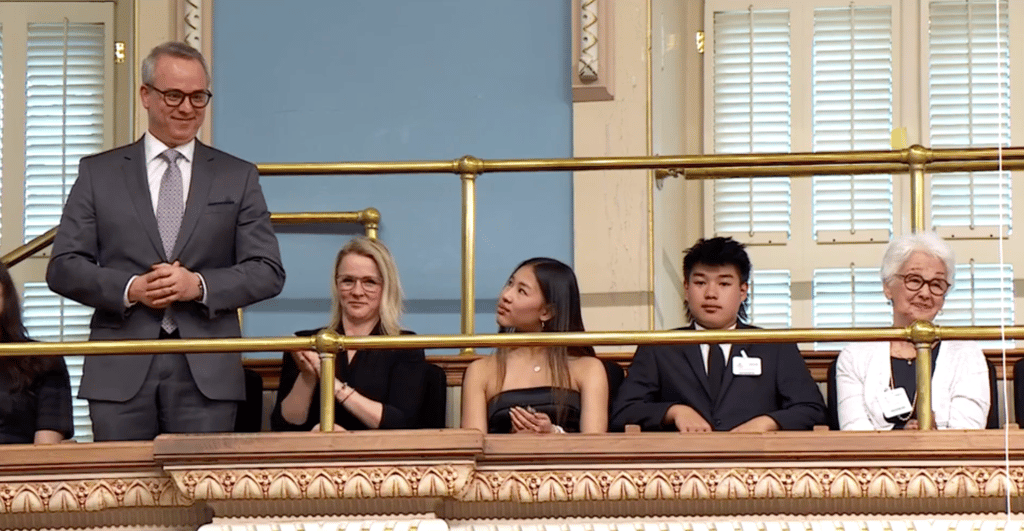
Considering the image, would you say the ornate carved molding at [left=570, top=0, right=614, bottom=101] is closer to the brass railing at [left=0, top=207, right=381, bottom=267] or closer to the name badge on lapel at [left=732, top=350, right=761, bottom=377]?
the brass railing at [left=0, top=207, right=381, bottom=267]

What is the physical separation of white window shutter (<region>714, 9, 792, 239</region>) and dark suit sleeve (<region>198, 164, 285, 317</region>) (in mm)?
2627

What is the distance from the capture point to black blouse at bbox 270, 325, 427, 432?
17.9 feet

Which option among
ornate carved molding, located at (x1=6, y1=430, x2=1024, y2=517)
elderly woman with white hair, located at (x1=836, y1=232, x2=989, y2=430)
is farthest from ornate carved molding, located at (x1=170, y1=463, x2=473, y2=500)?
elderly woman with white hair, located at (x1=836, y1=232, x2=989, y2=430)

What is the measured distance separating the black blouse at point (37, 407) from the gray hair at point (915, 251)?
7.53ft

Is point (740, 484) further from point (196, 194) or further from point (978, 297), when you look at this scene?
point (978, 297)

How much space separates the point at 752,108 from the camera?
778cm

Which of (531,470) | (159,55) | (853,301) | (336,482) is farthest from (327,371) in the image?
(853,301)

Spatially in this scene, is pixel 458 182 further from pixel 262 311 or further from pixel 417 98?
pixel 262 311

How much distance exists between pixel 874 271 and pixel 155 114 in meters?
3.12

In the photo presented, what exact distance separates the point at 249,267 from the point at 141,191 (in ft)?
1.30

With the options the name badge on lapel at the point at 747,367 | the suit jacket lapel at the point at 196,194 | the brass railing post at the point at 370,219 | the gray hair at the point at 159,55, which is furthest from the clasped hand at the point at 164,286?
the brass railing post at the point at 370,219

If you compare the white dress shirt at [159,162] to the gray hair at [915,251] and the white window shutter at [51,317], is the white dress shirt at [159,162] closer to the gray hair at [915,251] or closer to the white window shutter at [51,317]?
the gray hair at [915,251]

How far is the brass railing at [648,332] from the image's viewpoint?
4.90 m

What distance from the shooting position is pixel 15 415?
5.41 m
